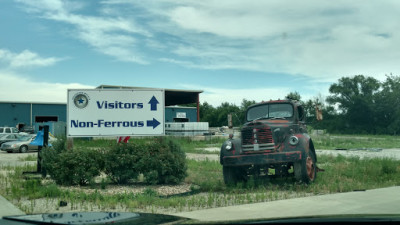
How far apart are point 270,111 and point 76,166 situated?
18.3ft

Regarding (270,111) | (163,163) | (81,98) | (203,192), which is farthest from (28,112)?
(203,192)

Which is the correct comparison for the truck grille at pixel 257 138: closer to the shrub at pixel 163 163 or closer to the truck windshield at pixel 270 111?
the truck windshield at pixel 270 111

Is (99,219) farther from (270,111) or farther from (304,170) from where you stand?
(270,111)

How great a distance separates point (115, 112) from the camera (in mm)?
12281

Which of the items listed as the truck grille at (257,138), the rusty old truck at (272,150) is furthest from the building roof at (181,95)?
the truck grille at (257,138)

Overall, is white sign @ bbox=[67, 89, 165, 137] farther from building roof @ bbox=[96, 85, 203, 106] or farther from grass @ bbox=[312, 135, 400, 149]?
building roof @ bbox=[96, 85, 203, 106]

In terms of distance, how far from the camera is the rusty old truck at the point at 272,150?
32.3 feet

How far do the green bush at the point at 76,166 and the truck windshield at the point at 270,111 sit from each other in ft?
14.8

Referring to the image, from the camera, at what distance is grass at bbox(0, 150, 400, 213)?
789cm

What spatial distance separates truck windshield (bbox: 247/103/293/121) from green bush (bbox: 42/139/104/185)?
452 centimetres

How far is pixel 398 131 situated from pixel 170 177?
254 ft

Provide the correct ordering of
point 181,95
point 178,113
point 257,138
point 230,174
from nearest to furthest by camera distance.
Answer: point 257,138 < point 230,174 < point 181,95 < point 178,113

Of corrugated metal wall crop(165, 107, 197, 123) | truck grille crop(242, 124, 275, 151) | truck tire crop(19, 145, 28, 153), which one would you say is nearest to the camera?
truck grille crop(242, 124, 275, 151)

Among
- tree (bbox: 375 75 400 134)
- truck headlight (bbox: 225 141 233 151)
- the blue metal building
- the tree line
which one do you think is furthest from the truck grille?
tree (bbox: 375 75 400 134)
